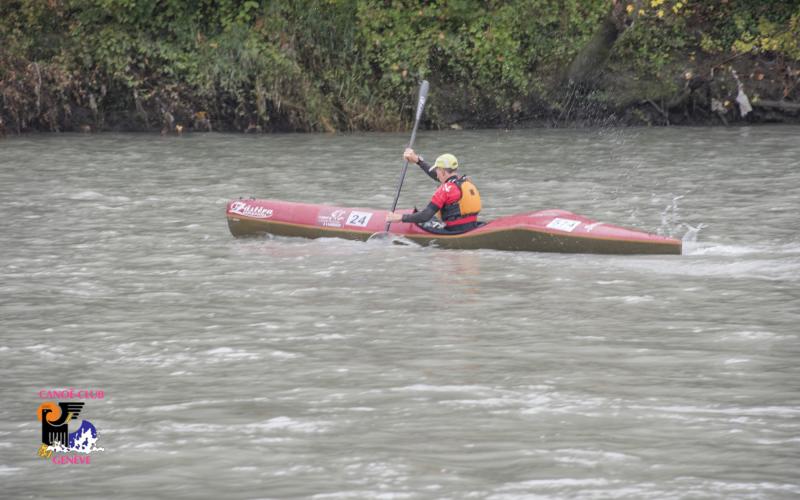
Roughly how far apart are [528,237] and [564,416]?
15.6ft

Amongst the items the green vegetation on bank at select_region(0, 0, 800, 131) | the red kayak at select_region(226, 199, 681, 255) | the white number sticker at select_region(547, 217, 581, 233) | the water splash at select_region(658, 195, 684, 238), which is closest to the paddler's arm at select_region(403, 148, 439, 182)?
the red kayak at select_region(226, 199, 681, 255)

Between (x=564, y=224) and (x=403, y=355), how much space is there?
368cm

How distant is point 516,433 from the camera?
596cm

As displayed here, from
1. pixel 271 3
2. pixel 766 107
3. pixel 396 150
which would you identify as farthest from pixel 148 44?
pixel 766 107

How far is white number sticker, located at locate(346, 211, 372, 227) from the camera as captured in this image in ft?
38.2

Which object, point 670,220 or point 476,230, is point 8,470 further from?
point 670,220

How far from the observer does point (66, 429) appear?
20.2 feet

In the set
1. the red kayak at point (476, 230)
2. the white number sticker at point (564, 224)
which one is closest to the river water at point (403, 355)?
the red kayak at point (476, 230)

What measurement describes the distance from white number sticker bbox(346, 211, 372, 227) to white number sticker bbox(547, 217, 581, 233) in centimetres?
178

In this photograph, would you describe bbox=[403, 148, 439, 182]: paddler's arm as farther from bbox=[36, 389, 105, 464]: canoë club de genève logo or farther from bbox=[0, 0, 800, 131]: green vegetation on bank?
bbox=[0, 0, 800, 131]: green vegetation on bank

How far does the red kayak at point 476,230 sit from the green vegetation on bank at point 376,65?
31.5 ft

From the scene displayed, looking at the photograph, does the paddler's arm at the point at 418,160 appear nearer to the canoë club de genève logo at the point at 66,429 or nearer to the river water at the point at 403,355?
the river water at the point at 403,355

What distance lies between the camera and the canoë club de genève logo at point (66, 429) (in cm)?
585

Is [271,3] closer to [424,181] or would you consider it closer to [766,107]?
[424,181]
